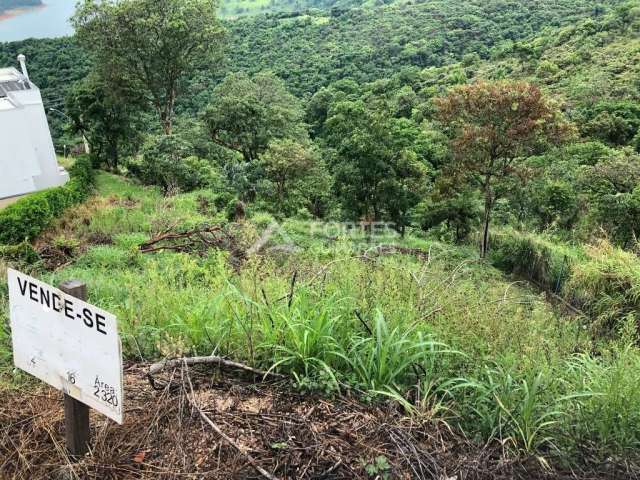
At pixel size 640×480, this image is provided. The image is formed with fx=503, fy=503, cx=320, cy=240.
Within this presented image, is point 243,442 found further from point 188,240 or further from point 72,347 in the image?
point 188,240

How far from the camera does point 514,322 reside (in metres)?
2.98

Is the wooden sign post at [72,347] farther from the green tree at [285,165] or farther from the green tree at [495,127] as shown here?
the green tree at [285,165]

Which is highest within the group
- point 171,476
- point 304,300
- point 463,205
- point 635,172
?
point 304,300

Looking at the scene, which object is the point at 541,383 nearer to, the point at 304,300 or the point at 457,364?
the point at 457,364

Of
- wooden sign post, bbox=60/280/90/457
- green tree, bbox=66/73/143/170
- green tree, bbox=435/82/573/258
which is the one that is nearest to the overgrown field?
wooden sign post, bbox=60/280/90/457

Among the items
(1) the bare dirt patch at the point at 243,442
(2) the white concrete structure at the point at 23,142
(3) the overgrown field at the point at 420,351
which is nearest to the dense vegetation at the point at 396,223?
(3) the overgrown field at the point at 420,351

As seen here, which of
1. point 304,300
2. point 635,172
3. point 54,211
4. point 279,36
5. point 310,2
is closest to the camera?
point 304,300

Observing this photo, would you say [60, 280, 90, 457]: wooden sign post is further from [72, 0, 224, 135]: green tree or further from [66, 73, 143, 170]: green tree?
[66, 73, 143, 170]: green tree

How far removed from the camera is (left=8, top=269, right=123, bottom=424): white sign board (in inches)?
68.0

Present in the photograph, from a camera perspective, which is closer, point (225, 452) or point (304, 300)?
point (225, 452)

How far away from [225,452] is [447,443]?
37.1 inches

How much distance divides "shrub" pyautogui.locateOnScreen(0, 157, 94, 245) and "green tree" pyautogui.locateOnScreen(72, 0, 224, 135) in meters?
5.16

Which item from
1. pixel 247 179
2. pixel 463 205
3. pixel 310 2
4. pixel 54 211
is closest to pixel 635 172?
pixel 463 205

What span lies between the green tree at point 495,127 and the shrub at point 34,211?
8973 millimetres
